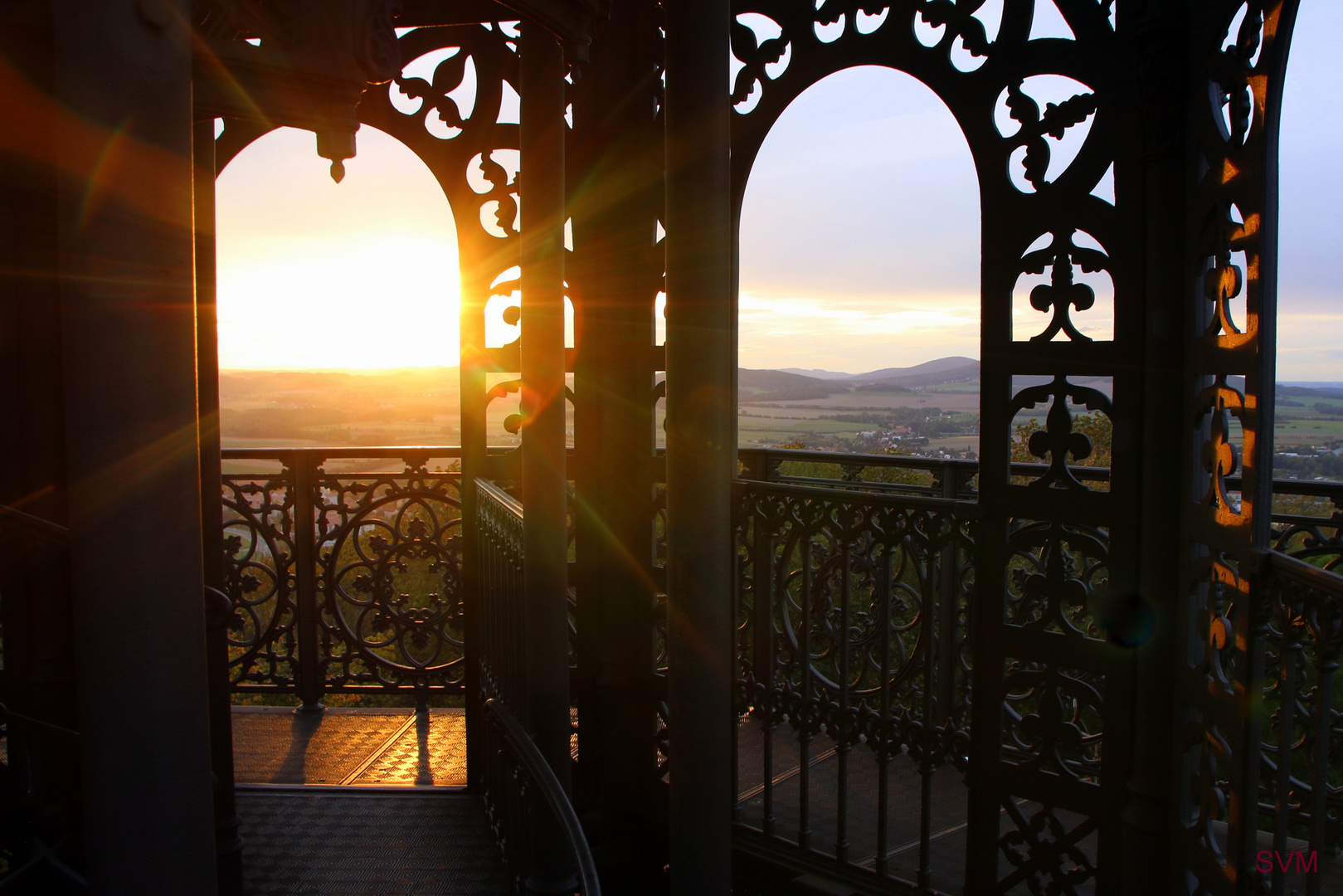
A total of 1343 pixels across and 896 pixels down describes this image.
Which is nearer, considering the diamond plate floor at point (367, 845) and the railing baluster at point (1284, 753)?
the railing baluster at point (1284, 753)

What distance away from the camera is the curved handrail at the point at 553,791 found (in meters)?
1.67

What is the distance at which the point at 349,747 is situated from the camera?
422cm

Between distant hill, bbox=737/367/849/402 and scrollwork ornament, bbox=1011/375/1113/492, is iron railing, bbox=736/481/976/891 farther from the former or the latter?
distant hill, bbox=737/367/849/402

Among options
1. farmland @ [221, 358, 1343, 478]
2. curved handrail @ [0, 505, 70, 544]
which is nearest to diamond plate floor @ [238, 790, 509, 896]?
farmland @ [221, 358, 1343, 478]

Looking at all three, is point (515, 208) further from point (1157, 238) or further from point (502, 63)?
point (1157, 238)

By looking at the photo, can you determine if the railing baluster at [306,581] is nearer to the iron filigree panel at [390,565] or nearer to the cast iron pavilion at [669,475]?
the iron filigree panel at [390,565]

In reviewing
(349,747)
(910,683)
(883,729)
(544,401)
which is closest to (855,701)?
(910,683)

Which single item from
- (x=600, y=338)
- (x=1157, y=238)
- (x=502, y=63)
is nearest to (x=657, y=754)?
(x=600, y=338)

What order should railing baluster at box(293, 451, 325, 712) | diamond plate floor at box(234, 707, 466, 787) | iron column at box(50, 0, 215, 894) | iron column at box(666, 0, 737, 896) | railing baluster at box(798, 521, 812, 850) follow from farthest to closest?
railing baluster at box(293, 451, 325, 712) < diamond plate floor at box(234, 707, 466, 787) < railing baluster at box(798, 521, 812, 850) < iron column at box(666, 0, 737, 896) < iron column at box(50, 0, 215, 894)

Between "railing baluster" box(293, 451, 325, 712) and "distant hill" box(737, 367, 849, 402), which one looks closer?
"railing baluster" box(293, 451, 325, 712)

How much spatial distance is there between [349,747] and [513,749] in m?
2.30

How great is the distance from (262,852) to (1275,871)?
315cm

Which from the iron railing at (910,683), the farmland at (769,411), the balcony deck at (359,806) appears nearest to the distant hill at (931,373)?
the farmland at (769,411)

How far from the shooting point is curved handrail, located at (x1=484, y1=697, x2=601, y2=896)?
5.49 ft
